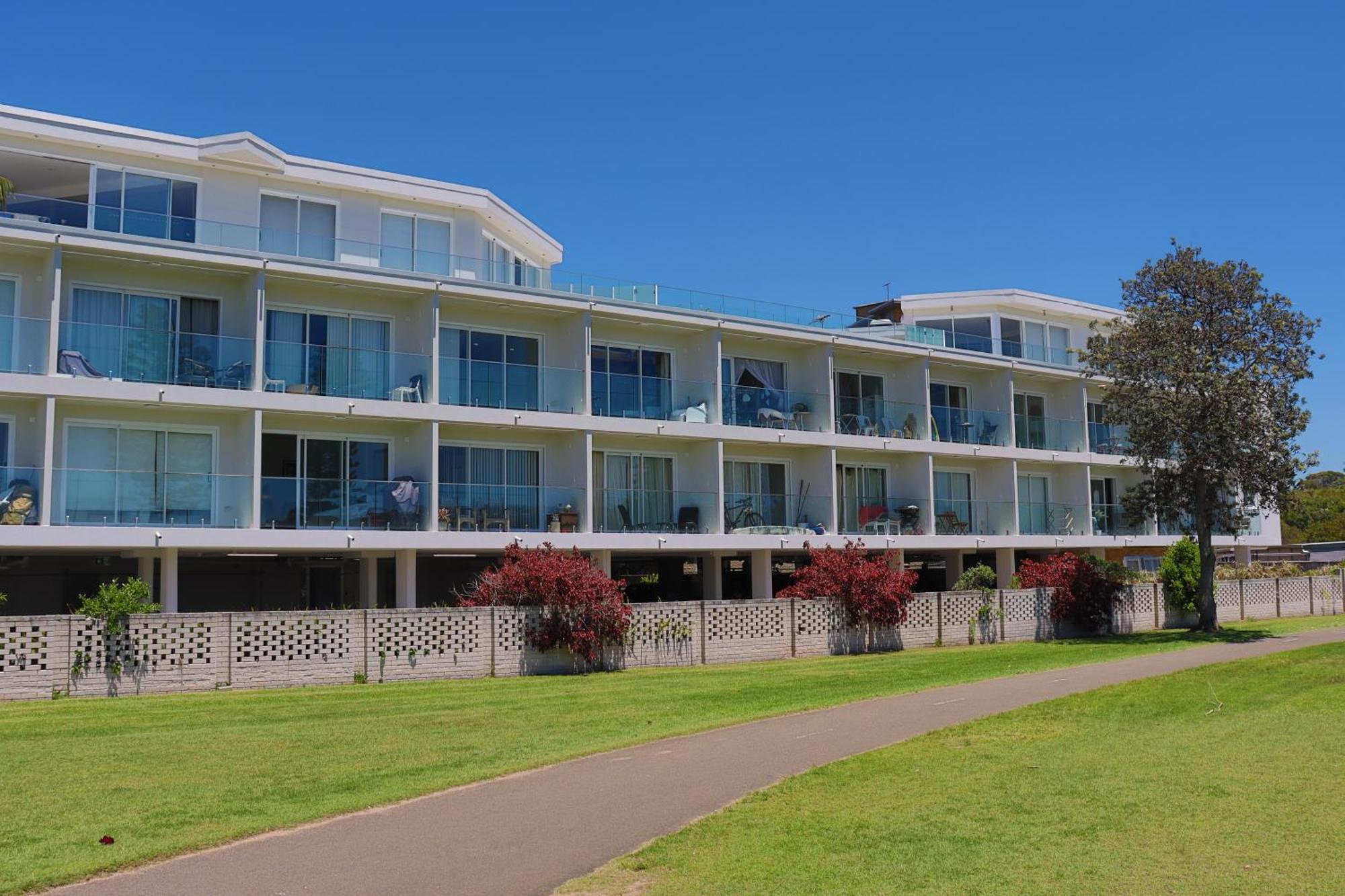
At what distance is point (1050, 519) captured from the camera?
141ft

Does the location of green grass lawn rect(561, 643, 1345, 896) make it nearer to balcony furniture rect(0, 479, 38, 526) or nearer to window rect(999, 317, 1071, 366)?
balcony furniture rect(0, 479, 38, 526)

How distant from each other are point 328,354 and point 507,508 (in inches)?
217

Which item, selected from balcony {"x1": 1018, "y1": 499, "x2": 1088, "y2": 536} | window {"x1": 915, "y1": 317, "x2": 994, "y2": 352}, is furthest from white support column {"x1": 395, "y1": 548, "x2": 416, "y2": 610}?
window {"x1": 915, "y1": 317, "x2": 994, "y2": 352}

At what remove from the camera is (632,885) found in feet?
28.6

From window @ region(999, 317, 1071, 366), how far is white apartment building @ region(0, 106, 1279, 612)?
142 inches

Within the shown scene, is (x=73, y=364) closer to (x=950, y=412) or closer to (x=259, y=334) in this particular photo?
(x=259, y=334)

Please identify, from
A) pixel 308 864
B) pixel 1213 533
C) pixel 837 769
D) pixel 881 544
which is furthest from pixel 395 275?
pixel 1213 533

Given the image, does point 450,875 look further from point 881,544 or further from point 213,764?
point 881,544

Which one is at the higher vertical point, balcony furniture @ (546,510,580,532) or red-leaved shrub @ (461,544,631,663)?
balcony furniture @ (546,510,580,532)

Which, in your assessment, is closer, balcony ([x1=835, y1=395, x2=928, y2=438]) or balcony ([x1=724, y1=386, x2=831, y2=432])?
balcony ([x1=724, y1=386, x2=831, y2=432])

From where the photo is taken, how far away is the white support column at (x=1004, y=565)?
41875mm

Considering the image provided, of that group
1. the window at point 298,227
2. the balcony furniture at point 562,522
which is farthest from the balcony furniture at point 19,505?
the balcony furniture at point 562,522

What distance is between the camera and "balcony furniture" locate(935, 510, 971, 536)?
39.8m

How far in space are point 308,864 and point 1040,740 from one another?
834 centimetres
